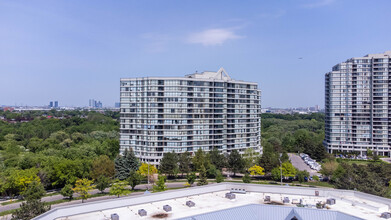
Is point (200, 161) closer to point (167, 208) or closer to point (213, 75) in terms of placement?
point (213, 75)

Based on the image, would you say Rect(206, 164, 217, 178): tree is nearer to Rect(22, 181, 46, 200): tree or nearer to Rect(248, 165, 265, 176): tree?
Rect(248, 165, 265, 176): tree

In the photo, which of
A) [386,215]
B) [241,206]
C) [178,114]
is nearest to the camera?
[386,215]

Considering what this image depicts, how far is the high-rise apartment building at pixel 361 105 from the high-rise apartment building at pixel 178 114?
40.2 metres

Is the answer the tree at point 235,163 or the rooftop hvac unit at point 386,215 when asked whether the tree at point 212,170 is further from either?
the rooftop hvac unit at point 386,215

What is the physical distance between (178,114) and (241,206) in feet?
159

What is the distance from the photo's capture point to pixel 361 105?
99.7m

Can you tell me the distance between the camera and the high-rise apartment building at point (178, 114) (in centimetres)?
7800

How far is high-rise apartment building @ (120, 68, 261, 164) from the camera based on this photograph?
7800cm

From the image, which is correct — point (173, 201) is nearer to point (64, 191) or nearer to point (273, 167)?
point (64, 191)

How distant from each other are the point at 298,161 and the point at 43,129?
102 meters

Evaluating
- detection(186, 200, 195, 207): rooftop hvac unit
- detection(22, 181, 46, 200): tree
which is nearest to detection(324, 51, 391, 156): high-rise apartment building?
detection(186, 200, 195, 207): rooftop hvac unit

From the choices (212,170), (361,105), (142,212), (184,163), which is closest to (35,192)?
(142,212)

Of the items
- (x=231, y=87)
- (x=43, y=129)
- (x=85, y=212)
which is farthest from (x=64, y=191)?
(x=43, y=129)

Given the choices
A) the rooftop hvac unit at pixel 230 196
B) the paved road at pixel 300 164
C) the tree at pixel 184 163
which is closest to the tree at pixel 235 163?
the tree at pixel 184 163
